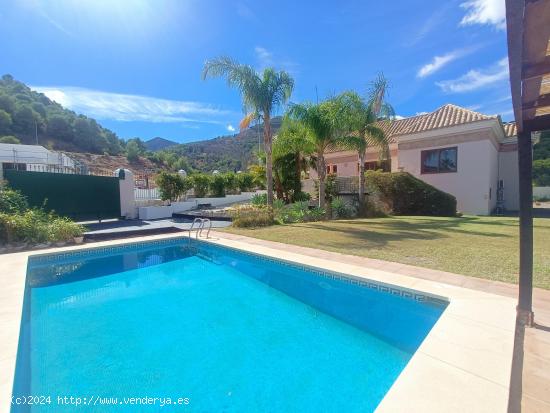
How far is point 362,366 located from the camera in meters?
3.62

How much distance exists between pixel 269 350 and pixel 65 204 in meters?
15.1

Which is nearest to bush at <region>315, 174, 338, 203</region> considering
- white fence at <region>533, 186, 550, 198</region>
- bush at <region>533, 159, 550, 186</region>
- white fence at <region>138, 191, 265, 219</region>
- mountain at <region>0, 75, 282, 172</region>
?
white fence at <region>138, 191, 265, 219</region>

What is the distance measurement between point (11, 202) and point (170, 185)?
942 cm

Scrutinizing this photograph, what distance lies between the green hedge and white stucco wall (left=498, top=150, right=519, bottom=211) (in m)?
7.59

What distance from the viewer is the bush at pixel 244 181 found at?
91.2 ft

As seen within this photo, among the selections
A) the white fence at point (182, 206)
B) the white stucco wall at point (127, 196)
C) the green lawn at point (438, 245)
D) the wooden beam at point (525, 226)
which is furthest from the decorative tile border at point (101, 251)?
the wooden beam at point (525, 226)

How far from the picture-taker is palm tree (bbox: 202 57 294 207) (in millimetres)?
14133

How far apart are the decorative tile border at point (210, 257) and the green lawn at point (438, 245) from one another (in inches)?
66.9

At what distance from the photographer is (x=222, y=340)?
14.2 ft

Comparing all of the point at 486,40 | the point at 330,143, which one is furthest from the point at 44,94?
the point at 486,40

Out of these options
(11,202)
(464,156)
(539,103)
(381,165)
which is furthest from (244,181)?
(539,103)

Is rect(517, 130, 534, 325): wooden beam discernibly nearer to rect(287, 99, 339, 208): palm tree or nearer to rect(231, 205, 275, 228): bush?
rect(287, 99, 339, 208): palm tree

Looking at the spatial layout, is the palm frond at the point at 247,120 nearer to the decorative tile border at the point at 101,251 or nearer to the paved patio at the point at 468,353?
the decorative tile border at the point at 101,251

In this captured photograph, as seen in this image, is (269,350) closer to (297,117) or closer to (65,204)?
(297,117)
